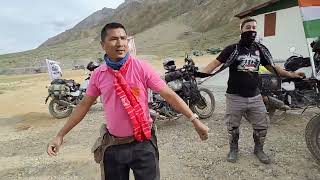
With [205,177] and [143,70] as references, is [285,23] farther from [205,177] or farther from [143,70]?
[143,70]

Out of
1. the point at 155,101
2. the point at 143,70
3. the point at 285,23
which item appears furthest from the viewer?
the point at 285,23

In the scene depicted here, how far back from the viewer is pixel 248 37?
5.13 m

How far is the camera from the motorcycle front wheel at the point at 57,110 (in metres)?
10.1

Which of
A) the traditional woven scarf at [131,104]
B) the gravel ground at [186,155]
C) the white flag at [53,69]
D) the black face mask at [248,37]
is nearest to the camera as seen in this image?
the traditional woven scarf at [131,104]

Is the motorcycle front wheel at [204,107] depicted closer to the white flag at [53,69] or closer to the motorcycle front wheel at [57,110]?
the motorcycle front wheel at [57,110]

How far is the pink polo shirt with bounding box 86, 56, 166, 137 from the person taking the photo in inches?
122

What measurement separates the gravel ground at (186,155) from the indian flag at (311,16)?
5.29 ft

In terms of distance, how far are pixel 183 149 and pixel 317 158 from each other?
196 cm

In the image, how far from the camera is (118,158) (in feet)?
10.4

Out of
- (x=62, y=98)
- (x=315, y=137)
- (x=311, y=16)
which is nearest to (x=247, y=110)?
(x=315, y=137)

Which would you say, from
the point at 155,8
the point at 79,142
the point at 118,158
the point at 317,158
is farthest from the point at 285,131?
the point at 155,8

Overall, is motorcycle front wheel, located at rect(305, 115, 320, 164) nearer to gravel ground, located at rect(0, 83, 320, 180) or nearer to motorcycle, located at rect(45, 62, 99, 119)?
gravel ground, located at rect(0, 83, 320, 180)

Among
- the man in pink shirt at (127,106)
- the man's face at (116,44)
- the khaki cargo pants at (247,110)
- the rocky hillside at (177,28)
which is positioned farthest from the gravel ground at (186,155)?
the rocky hillside at (177,28)

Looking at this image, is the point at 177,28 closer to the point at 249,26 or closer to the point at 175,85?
the point at 175,85
